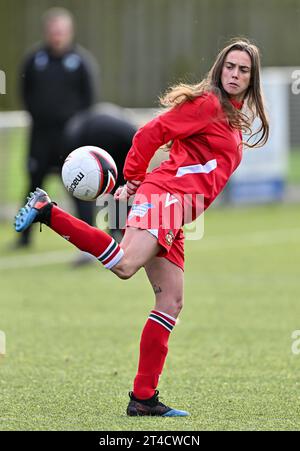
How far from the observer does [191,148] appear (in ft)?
17.1

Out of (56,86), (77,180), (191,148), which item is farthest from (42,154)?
(191,148)

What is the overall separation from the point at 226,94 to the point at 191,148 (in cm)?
31

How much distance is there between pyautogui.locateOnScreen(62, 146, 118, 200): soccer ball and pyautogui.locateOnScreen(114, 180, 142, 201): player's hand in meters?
0.10

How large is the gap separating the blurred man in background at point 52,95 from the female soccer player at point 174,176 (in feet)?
21.4

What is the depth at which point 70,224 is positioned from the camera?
16.4ft

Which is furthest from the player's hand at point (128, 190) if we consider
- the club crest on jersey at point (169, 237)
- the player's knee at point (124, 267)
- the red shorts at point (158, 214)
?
the player's knee at point (124, 267)

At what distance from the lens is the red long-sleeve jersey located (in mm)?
5137

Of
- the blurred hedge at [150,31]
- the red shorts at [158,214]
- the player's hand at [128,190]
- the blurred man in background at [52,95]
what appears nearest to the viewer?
the red shorts at [158,214]

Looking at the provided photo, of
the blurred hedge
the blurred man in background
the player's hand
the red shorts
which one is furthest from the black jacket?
the blurred hedge

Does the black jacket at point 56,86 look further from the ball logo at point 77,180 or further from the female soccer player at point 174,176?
the female soccer player at point 174,176

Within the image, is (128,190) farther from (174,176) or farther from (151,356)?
(151,356)

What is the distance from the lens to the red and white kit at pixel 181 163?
511 cm
